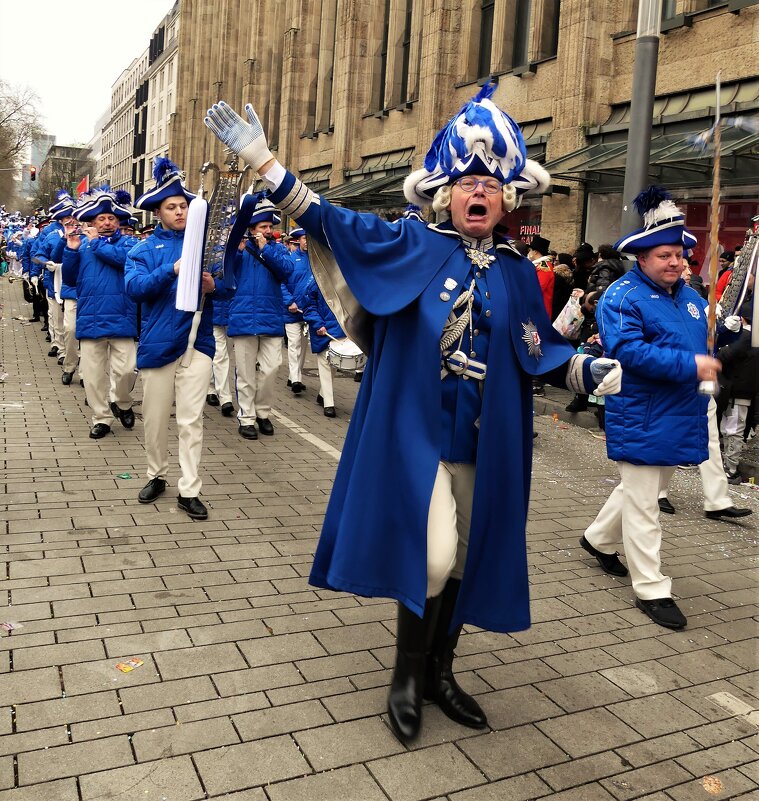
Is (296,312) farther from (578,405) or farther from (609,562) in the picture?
(609,562)

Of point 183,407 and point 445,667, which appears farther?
point 183,407

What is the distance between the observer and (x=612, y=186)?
16.8 metres

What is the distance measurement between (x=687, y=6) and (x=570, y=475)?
10223mm

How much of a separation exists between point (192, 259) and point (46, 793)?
11.5ft

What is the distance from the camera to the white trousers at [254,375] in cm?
968

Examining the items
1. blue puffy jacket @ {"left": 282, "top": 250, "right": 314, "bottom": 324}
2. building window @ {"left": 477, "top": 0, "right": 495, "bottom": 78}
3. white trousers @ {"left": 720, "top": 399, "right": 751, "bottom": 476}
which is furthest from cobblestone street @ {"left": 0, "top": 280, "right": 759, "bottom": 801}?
building window @ {"left": 477, "top": 0, "right": 495, "bottom": 78}

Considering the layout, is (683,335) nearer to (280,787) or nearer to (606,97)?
(280,787)

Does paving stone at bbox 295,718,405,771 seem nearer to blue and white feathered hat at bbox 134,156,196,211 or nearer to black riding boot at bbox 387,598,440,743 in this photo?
black riding boot at bbox 387,598,440,743

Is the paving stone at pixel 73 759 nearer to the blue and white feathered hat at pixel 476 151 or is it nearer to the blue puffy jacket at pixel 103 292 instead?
the blue and white feathered hat at pixel 476 151

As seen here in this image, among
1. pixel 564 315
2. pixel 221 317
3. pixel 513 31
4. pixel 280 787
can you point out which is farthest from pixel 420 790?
pixel 513 31

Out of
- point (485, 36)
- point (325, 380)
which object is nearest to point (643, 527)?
point (325, 380)

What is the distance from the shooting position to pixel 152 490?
670 cm

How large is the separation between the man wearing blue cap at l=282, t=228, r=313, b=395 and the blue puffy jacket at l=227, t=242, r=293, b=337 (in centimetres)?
176

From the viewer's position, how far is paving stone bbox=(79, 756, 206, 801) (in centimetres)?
300
